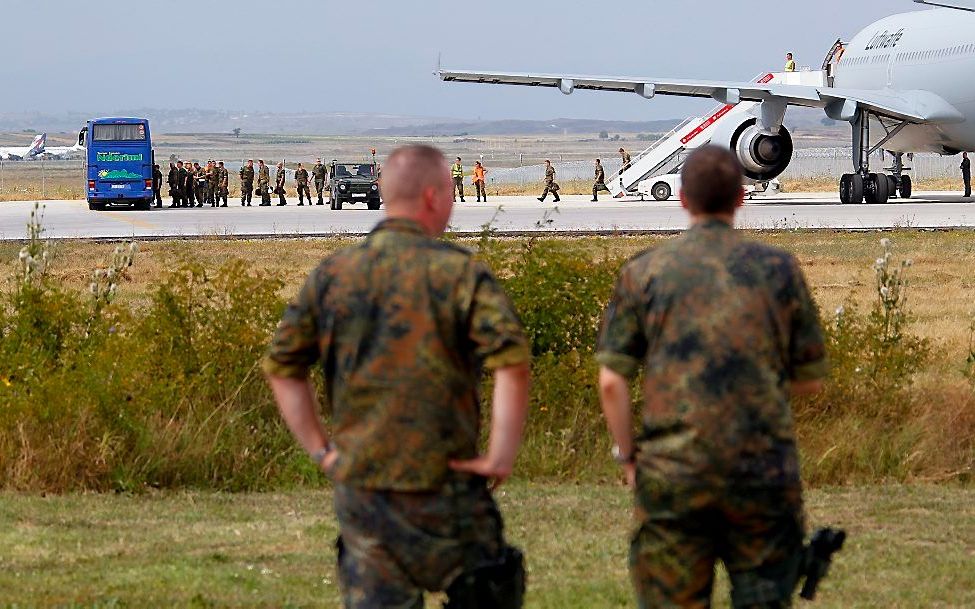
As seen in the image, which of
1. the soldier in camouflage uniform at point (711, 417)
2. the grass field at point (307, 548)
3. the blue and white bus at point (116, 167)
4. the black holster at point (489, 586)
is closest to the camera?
the black holster at point (489, 586)

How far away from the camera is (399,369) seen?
187 inches

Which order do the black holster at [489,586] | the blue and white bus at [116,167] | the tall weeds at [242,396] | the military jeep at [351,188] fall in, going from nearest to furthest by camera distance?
the black holster at [489,586]
the tall weeds at [242,396]
the military jeep at [351,188]
the blue and white bus at [116,167]

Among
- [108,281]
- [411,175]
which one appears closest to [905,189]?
[108,281]

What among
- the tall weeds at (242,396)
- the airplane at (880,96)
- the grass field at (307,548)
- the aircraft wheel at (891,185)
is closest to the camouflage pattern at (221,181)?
the airplane at (880,96)

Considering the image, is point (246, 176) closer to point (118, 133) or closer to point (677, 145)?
point (118, 133)

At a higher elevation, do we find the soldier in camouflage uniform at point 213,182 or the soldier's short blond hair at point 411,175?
the soldier in camouflage uniform at point 213,182

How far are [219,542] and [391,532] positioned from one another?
4.29 m

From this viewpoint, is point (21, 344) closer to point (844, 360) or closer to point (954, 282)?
point (844, 360)

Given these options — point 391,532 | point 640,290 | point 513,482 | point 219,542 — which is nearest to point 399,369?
point 391,532

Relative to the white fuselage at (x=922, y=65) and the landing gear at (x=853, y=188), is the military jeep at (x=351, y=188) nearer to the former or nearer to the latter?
the landing gear at (x=853, y=188)

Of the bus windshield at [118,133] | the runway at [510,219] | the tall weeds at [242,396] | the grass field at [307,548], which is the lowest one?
the grass field at [307,548]

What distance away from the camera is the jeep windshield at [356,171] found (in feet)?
161

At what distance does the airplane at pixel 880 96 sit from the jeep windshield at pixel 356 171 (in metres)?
4.94

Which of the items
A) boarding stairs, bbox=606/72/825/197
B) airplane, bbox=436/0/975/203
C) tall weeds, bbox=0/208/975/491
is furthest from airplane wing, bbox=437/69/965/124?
tall weeds, bbox=0/208/975/491
